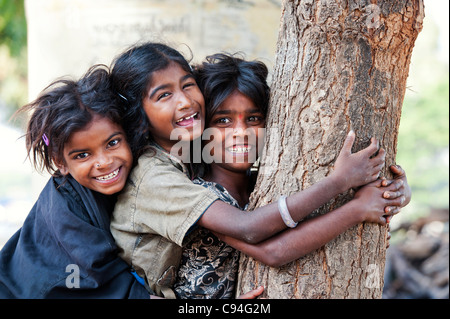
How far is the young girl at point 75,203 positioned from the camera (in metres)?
2.14

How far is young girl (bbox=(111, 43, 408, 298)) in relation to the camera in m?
1.88

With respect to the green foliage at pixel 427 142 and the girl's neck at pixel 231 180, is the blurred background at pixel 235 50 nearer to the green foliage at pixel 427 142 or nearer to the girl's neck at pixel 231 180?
the green foliage at pixel 427 142

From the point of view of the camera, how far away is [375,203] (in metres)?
1.89

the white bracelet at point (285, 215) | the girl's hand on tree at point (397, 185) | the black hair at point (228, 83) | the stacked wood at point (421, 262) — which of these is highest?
the black hair at point (228, 83)

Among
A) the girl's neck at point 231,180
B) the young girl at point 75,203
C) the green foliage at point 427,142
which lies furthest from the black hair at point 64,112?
the green foliage at point 427,142

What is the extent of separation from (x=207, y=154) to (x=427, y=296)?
511 centimetres

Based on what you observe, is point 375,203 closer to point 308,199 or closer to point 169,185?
point 308,199

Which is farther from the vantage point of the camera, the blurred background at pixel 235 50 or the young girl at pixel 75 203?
the blurred background at pixel 235 50

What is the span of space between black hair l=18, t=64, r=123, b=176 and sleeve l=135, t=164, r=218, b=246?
15.3 inches

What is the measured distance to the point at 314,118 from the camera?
1.98 m

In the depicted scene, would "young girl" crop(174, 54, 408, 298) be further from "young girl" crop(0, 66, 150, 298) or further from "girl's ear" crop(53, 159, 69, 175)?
"girl's ear" crop(53, 159, 69, 175)

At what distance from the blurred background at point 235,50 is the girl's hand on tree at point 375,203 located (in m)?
0.64

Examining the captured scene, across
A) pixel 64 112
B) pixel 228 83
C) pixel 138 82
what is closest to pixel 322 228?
pixel 228 83

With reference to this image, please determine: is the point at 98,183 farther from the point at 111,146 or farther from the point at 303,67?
Answer: the point at 303,67
